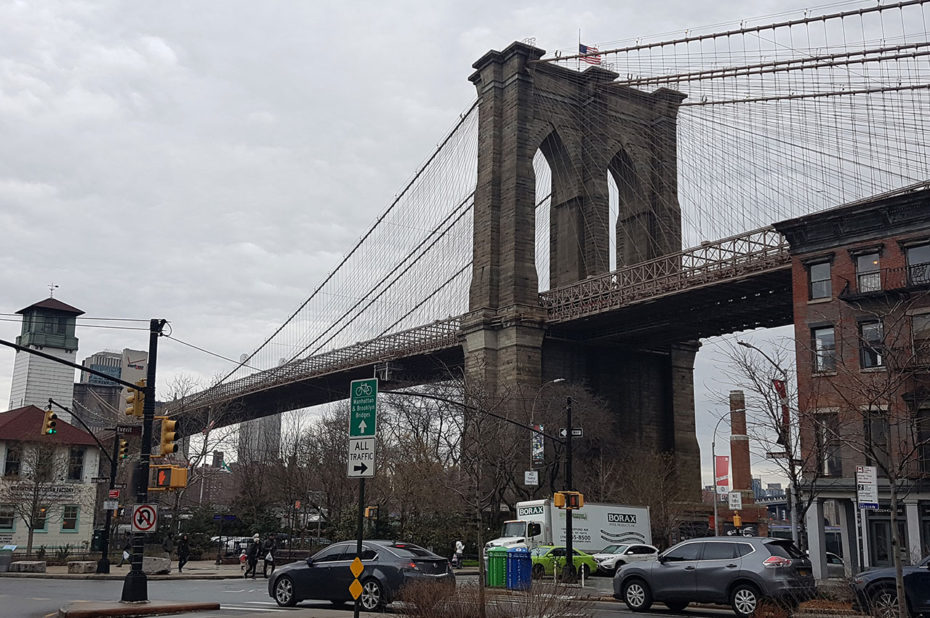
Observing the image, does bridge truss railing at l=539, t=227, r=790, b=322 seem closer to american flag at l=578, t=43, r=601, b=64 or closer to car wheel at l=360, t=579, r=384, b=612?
american flag at l=578, t=43, r=601, b=64

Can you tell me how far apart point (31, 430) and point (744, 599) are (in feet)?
177

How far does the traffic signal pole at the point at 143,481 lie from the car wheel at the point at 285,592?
2844 millimetres

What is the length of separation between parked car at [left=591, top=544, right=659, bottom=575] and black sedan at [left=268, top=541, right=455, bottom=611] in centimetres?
1805

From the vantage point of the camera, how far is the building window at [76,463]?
6369cm

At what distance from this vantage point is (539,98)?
68.1 metres

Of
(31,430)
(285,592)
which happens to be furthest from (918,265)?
(31,430)

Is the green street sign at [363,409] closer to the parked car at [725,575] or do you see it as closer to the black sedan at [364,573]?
the black sedan at [364,573]

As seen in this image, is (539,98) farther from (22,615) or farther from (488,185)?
(22,615)

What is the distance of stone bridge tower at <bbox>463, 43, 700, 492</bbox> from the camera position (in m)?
62.6

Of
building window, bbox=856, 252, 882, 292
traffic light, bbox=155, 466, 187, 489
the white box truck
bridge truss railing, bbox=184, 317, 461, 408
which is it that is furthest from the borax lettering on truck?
bridge truss railing, bbox=184, 317, 461, 408

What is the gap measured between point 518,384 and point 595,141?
72.4 ft

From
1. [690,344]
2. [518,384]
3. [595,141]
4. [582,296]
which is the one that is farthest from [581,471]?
[595,141]

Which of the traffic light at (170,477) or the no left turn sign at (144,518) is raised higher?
the traffic light at (170,477)

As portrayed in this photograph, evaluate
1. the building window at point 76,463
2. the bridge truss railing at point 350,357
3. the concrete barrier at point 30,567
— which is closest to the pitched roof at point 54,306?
the bridge truss railing at point 350,357
